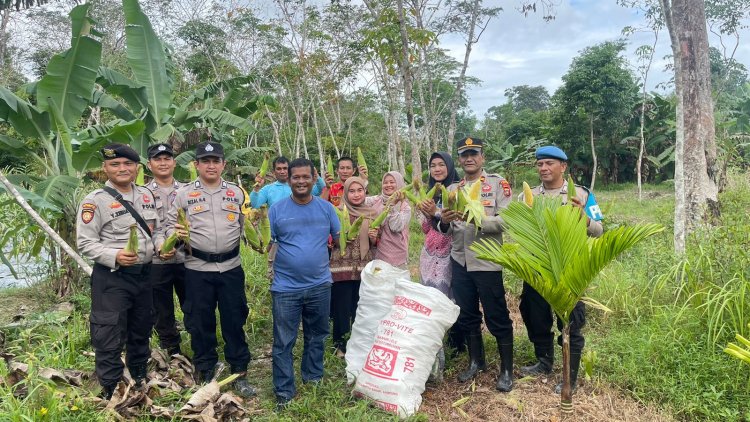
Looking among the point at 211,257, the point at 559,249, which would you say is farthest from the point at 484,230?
the point at 211,257

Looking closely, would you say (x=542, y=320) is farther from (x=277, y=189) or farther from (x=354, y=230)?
(x=277, y=189)

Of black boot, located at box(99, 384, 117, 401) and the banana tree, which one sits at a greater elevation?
the banana tree

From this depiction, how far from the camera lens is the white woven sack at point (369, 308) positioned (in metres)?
3.46

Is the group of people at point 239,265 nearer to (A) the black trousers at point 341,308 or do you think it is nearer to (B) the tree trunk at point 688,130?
(A) the black trousers at point 341,308

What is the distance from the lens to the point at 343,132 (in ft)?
78.2

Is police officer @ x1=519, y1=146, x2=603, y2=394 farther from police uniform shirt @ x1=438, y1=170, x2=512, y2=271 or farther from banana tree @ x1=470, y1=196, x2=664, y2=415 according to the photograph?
banana tree @ x1=470, y1=196, x2=664, y2=415

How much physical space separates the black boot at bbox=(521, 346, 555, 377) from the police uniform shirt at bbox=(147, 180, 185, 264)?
8.60 feet

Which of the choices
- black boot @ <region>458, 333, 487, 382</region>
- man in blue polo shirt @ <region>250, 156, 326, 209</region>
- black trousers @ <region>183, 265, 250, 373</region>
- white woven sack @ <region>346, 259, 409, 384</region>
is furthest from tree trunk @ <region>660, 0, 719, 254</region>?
black trousers @ <region>183, 265, 250, 373</region>

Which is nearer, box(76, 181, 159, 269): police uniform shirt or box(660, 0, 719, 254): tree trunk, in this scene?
box(76, 181, 159, 269): police uniform shirt

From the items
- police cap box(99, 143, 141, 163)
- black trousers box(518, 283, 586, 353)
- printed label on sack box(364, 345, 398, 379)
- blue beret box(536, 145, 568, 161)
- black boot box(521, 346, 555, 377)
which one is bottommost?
black boot box(521, 346, 555, 377)

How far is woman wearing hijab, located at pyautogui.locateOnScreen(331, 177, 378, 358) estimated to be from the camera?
3.95m

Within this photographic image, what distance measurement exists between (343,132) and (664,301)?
67.6 ft

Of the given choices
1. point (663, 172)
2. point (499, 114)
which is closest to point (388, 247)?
point (663, 172)

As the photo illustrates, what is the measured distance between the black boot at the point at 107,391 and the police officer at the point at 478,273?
91.8 inches
